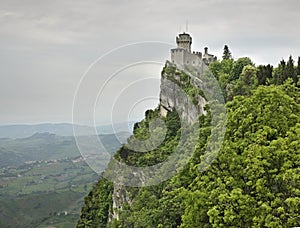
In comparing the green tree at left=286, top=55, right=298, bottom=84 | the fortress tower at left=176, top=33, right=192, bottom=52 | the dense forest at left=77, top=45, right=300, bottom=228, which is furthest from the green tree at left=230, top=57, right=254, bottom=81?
the green tree at left=286, top=55, right=298, bottom=84

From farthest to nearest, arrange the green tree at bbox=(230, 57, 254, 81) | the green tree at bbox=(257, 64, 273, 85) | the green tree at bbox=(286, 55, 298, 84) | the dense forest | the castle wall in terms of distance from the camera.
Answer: the castle wall < the green tree at bbox=(230, 57, 254, 81) < the green tree at bbox=(257, 64, 273, 85) < the green tree at bbox=(286, 55, 298, 84) < the dense forest

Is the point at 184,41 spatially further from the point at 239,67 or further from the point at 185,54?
the point at 239,67

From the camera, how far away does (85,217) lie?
197 feet

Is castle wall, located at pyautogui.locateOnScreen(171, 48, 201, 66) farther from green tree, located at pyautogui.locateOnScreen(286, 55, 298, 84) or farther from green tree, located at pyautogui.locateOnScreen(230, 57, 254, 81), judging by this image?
green tree, located at pyautogui.locateOnScreen(286, 55, 298, 84)

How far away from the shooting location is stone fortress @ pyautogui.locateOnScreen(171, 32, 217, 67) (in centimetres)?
5178

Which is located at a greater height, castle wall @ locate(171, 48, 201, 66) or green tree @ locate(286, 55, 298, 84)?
castle wall @ locate(171, 48, 201, 66)

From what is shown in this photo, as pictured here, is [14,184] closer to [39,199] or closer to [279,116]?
[39,199]

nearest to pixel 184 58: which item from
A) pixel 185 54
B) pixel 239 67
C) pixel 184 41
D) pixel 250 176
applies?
pixel 185 54

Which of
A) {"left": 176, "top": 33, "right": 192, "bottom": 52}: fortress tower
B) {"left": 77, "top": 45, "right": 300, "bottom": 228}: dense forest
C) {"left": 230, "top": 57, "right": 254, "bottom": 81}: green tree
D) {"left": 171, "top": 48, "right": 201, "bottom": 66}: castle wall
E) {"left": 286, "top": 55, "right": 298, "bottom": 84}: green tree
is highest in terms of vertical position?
{"left": 176, "top": 33, "right": 192, "bottom": 52}: fortress tower

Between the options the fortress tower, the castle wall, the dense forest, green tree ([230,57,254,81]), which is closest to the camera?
the dense forest

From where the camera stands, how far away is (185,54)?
52.5 meters

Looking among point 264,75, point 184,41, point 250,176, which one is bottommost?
point 250,176

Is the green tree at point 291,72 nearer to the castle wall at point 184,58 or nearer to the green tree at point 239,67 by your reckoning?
the green tree at point 239,67

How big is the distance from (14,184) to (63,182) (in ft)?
56.8
